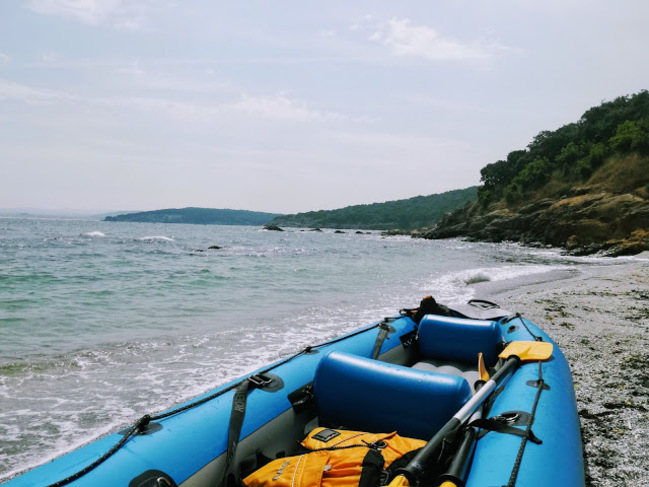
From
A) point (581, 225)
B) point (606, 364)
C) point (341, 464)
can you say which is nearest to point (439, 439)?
point (341, 464)

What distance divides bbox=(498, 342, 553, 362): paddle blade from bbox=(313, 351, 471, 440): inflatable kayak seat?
1.05 metres

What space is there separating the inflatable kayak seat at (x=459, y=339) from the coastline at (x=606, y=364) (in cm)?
86

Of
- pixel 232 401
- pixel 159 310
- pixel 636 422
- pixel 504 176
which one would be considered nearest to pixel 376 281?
pixel 159 310

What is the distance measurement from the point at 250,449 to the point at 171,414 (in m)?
0.46

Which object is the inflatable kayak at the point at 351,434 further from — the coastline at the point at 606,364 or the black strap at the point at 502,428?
the coastline at the point at 606,364

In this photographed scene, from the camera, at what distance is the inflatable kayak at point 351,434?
5.96 feet

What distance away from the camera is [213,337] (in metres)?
6.84

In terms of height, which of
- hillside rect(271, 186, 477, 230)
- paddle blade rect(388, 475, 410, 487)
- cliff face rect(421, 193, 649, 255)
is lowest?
paddle blade rect(388, 475, 410, 487)

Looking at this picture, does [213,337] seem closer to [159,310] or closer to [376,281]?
[159,310]

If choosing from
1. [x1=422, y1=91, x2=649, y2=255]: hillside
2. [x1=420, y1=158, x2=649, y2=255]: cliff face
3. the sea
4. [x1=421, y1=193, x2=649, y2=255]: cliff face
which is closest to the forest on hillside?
[x1=422, y1=91, x2=649, y2=255]: hillside

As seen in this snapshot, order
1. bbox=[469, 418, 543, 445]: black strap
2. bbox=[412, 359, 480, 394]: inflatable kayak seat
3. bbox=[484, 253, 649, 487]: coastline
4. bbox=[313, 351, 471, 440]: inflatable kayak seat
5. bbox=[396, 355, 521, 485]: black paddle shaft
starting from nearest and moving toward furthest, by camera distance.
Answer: bbox=[396, 355, 521, 485]: black paddle shaft, bbox=[469, 418, 543, 445]: black strap, bbox=[313, 351, 471, 440]: inflatable kayak seat, bbox=[484, 253, 649, 487]: coastline, bbox=[412, 359, 480, 394]: inflatable kayak seat

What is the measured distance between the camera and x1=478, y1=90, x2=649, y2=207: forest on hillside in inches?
1548

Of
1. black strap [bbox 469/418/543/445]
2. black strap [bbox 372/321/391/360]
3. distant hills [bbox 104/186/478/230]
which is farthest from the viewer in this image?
distant hills [bbox 104/186/478/230]

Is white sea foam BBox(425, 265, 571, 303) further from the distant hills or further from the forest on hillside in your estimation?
the distant hills
